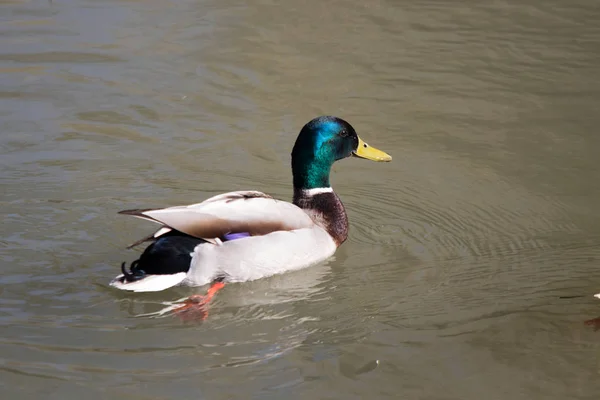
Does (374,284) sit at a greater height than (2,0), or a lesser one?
lesser

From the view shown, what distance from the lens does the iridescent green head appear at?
21.8 feet

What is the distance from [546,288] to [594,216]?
1.29 metres

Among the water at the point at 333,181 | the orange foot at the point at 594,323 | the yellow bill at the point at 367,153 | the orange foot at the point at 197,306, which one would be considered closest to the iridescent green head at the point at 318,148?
the yellow bill at the point at 367,153

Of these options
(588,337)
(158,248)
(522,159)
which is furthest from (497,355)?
(522,159)

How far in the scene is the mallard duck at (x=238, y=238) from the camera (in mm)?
5746

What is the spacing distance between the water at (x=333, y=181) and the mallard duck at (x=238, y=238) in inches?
5.1

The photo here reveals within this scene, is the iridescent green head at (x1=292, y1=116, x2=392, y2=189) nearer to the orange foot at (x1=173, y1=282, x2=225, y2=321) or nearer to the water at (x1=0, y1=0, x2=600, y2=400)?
the water at (x1=0, y1=0, x2=600, y2=400)

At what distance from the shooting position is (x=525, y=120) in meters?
8.49

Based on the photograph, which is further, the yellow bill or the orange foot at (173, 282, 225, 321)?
the yellow bill

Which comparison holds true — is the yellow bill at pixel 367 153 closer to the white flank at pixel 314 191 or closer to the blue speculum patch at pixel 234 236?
the white flank at pixel 314 191

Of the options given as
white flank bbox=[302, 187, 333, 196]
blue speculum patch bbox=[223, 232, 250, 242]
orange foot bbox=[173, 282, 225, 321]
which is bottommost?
orange foot bbox=[173, 282, 225, 321]

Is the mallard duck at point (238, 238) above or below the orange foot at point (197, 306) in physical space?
above

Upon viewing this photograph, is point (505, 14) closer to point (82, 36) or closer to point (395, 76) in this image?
point (395, 76)

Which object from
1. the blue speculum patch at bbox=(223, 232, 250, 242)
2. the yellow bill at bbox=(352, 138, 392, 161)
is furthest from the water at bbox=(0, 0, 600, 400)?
the yellow bill at bbox=(352, 138, 392, 161)
